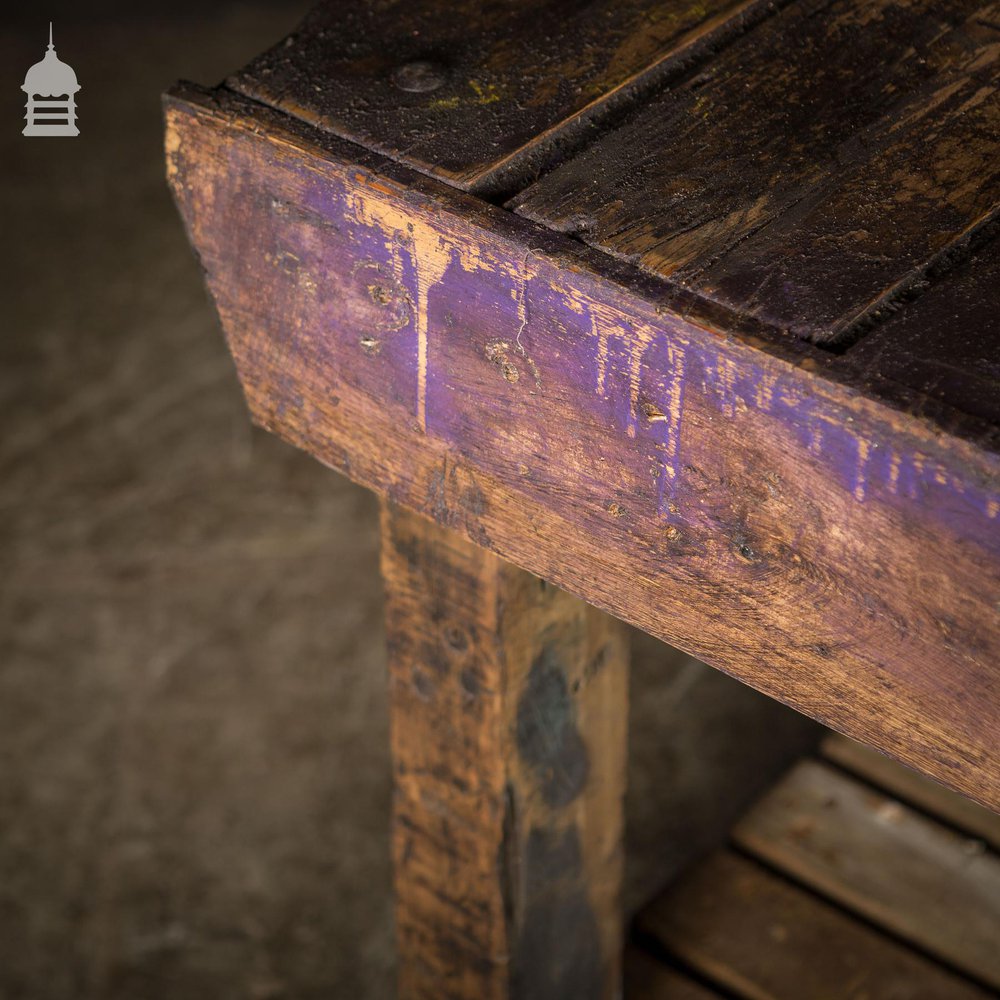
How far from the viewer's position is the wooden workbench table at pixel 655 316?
3.05 feet

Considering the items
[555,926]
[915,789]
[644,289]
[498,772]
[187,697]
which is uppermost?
[644,289]

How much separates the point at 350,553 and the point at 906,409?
89.3 inches

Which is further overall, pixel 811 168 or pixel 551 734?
pixel 551 734

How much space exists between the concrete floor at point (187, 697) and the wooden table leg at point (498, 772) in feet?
2.40

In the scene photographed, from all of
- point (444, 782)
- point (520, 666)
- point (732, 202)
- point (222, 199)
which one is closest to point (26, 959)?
point (444, 782)

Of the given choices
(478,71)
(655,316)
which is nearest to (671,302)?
(655,316)

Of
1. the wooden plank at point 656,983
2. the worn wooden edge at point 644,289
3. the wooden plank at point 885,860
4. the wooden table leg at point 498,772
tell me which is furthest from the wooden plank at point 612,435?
the wooden plank at point 885,860

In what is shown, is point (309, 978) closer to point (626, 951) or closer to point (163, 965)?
point (163, 965)

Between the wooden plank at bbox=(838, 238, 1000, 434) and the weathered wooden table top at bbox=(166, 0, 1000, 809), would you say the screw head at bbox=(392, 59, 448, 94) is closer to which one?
the weathered wooden table top at bbox=(166, 0, 1000, 809)

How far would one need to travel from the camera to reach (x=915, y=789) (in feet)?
7.53

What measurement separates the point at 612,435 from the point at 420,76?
355 mm

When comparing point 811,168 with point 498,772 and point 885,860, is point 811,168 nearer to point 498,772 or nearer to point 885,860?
point 498,772

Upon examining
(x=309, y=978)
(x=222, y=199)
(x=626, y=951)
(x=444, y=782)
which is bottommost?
(x=309, y=978)

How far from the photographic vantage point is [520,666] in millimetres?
1404
